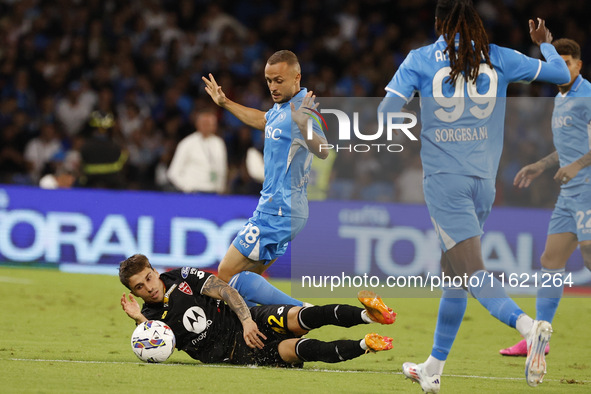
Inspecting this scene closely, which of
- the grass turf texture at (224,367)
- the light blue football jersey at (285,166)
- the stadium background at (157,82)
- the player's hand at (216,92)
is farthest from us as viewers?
the stadium background at (157,82)

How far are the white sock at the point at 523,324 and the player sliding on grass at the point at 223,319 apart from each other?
117cm

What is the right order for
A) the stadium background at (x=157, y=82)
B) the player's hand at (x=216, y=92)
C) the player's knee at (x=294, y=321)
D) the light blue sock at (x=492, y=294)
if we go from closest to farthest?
the light blue sock at (x=492, y=294)
the player's knee at (x=294, y=321)
the player's hand at (x=216, y=92)
the stadium background at (x=157, y=82)

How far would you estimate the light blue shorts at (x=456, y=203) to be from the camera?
5691mm

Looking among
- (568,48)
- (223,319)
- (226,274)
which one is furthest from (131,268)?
(568,48)

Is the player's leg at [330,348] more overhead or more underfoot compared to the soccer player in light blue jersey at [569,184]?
more underfoot

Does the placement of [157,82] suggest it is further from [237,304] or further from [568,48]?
[237,304]

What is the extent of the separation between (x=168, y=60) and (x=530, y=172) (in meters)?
11.0

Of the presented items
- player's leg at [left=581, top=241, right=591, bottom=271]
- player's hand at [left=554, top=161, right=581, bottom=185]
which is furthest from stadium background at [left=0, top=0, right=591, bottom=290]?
player's hand at [left=554, top=161, right=581, bottom=185]

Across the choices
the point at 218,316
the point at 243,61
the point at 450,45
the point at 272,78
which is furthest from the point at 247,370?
the point at 243,61

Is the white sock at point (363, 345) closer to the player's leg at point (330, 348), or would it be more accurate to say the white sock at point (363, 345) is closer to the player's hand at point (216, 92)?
the player's leg at point (330, 348)

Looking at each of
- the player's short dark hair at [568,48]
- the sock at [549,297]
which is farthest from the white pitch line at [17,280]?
the player's short dark hair at [568,48]

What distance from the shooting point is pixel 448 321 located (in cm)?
579

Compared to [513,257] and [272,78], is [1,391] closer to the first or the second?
[272,78]

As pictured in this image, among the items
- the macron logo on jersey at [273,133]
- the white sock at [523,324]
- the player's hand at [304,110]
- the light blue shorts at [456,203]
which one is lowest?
the white sock at [523,324]
